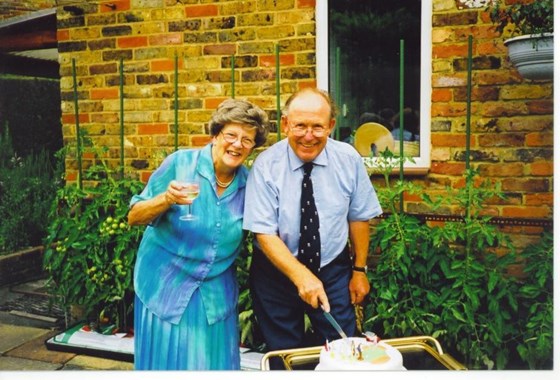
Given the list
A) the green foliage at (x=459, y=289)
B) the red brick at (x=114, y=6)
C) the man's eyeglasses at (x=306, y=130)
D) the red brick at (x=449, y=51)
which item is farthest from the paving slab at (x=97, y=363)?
the red brick at (x=449, y=51)

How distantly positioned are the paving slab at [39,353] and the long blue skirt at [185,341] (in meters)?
1.17

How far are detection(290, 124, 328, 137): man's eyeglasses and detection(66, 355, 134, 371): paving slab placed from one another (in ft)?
5.82

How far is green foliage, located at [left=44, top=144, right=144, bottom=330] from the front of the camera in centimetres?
329

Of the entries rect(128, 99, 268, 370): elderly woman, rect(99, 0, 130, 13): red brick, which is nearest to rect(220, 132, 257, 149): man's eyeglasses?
rect(128, 99, 268, 370): elderly woman

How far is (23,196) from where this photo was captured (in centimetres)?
412

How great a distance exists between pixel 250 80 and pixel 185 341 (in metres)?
1.73

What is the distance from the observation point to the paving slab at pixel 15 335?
3.44m

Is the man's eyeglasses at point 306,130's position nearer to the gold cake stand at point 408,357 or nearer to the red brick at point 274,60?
the gold cake stand at point 408,357

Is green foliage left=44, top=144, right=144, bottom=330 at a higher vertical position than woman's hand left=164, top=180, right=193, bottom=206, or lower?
lower

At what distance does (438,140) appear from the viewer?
10.5ft

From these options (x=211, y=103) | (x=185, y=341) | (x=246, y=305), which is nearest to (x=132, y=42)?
(x=211, y=103)

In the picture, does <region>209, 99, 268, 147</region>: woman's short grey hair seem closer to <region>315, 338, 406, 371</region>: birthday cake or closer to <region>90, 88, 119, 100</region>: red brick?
<region>315, 338, 406, 371</region>: birthday cake

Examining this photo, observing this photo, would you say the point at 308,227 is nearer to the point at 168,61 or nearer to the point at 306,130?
the point at 306,130

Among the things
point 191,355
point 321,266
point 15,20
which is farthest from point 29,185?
point 321,266
